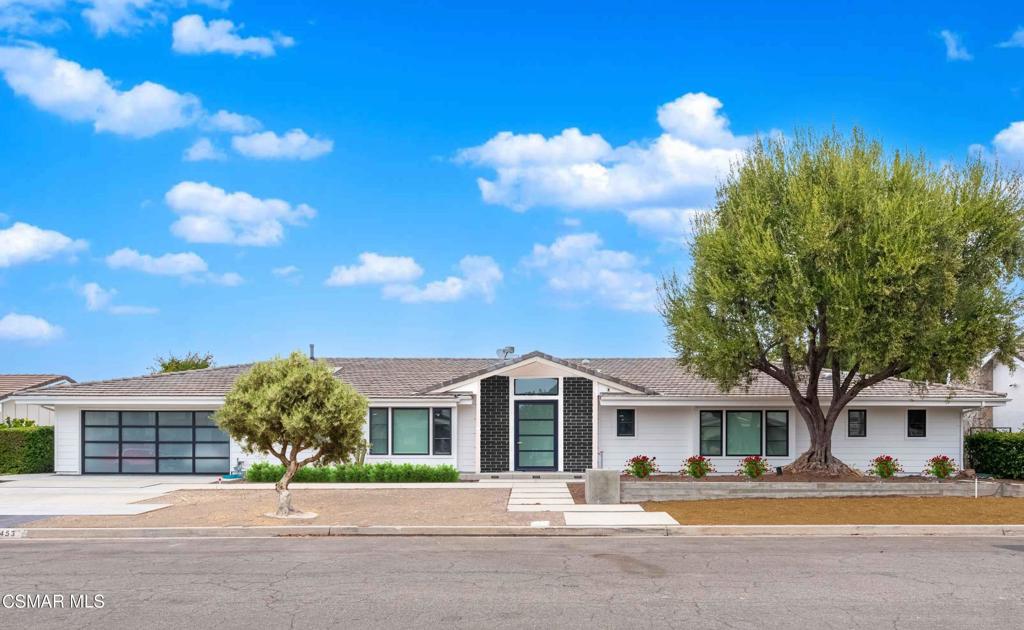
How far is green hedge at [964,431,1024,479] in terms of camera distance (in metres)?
24.0

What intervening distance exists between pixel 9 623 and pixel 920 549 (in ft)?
41.4

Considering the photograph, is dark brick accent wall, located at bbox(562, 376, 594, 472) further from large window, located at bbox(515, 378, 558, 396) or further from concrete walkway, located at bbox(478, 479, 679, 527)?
concrete walkway, located at bbox(478, 479, 679, 527)

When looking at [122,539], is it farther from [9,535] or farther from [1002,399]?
[1002,399]

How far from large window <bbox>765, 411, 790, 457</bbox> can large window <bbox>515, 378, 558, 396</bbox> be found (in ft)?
21.0

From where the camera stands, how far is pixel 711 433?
86.2 feet

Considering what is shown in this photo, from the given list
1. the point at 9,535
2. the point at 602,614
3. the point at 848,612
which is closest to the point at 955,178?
the point at 848,612

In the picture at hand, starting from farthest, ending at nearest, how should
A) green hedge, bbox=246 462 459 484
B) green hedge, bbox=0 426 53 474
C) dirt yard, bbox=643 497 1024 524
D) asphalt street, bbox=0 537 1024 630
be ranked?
1. green hedge, bbox=0 426 53 474
2. green hedge, bbox=246 462 459 484
3. dirt yard, bbox=643 497 1024 524
4. asphalt street, bbox=0 537 1024 630

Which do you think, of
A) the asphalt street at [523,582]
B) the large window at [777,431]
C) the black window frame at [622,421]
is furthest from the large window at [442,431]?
the asphalt street at [523,582]

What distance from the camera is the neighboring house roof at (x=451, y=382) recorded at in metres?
25.9

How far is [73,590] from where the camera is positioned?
10805 mm

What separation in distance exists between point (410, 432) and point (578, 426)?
5.04 m

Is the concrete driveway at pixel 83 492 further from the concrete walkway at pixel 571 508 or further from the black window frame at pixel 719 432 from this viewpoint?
the black window frame at pixel 719 432

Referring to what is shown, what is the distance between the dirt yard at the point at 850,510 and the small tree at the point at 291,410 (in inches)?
263

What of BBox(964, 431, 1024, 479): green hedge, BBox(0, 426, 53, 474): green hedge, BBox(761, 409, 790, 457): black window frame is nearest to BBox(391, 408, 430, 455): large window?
BBox(761, 409, 790, 457): black window frame
